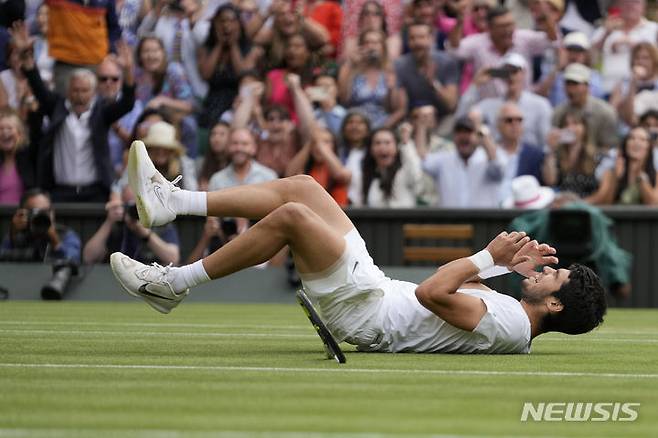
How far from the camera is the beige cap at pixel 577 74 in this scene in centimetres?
1736

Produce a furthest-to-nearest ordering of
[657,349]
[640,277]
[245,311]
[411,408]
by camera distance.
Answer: [640,277] → [245,311] → [657,349] → [411,408]

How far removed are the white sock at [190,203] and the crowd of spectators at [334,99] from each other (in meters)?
7.27

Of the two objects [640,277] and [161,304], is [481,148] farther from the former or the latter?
[161,304]

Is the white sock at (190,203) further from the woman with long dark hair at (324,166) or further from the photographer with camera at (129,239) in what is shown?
the woman with long dark hair at (324,166)

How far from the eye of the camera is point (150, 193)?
873 cm

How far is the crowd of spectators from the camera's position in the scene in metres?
16.9

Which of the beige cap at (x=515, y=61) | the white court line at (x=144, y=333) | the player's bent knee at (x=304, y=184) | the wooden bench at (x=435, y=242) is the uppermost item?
the player's bent knee at (x=304, y=184)

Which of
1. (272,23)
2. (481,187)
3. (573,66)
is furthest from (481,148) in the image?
(272,23)

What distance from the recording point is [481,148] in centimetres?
1702

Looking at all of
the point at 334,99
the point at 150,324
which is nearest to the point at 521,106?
the point at 334,99

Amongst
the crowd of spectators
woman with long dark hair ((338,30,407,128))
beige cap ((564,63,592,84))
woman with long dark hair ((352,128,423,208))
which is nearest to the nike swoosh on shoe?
the crowd of spectators

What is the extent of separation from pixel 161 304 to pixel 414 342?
4.71ft

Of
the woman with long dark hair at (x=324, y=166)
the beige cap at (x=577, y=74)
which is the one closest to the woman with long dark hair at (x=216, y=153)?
the woman with long dark hair at (x=324, y=166)

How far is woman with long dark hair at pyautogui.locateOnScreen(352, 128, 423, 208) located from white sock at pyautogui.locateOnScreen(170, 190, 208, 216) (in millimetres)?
8267
